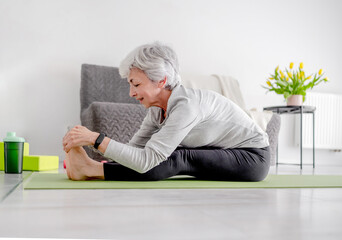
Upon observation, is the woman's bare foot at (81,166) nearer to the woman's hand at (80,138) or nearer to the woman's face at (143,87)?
the woman's hand at (80,138)

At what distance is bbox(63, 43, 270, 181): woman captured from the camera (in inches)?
54.1

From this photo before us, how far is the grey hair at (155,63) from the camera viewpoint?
1.48m

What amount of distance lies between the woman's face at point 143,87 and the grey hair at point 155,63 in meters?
0.02

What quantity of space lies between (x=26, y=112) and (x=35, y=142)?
26 centimetres

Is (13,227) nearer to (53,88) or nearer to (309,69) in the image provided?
(53,88)

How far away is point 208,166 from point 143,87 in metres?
0.40

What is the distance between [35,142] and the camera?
3271mm

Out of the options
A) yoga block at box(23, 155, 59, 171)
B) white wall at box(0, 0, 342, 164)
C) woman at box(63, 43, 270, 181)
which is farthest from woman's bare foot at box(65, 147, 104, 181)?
white wall at box(0, 0, 342, 164)

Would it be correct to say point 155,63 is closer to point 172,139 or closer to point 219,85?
point 172,139

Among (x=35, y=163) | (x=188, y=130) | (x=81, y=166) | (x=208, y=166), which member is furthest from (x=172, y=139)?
(x=35, y=163)

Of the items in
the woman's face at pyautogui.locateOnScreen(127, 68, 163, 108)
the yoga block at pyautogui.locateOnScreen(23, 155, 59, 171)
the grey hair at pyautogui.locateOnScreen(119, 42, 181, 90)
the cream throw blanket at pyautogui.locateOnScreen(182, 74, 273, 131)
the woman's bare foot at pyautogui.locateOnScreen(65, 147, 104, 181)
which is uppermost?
the cream throw blanket at pyautogui.locateOnScreen(182, 74, 273, 131)

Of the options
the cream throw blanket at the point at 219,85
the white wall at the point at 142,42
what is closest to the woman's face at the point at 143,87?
the cream throw blanket at the point at 219,85

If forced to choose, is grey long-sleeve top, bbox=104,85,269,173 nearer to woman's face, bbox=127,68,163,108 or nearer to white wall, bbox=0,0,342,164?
woman's face, bbox=127,68,163,108

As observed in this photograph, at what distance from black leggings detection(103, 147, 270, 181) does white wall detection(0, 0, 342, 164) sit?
198cm
